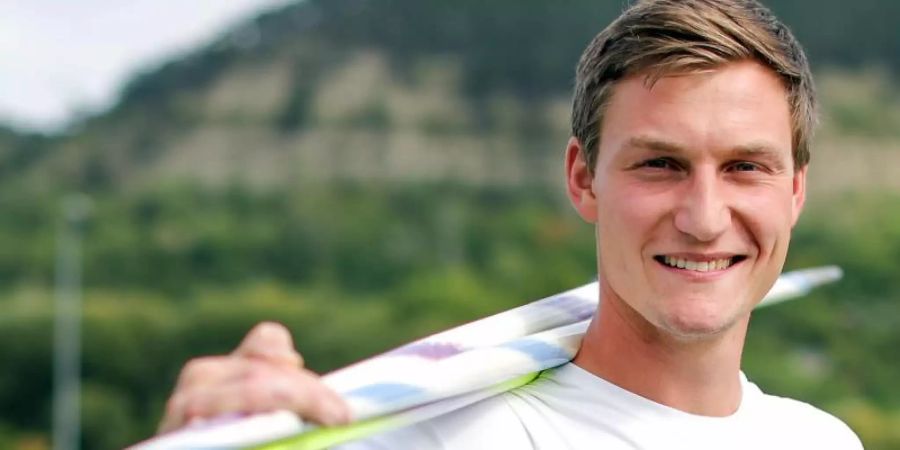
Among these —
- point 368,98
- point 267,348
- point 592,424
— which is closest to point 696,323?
point 592,424

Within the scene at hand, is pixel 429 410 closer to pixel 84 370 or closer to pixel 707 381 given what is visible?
pixel 707 381

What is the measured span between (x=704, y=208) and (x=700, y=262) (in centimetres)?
7

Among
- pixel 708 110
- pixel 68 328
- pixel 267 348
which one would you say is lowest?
pixel 267 348

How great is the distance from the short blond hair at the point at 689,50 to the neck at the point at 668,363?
22 cm

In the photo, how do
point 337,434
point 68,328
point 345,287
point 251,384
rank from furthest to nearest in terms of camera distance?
point 345,287, point 68,328, point 337,434, point 251,384

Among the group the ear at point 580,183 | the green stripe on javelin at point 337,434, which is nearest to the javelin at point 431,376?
the green stripe on javelin at point 337,434

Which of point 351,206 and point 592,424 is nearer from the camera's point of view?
point 592,424

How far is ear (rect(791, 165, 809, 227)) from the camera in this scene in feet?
5.98

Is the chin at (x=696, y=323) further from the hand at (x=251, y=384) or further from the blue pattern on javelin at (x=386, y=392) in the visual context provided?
the hand at (x=251, y=384)

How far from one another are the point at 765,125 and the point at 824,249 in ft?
109

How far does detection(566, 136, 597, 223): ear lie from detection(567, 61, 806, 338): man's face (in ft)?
0.27

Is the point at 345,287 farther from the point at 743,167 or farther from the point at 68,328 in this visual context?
the point at 743,167

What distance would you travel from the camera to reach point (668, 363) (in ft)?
5.85

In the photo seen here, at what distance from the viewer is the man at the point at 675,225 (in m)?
1.68
